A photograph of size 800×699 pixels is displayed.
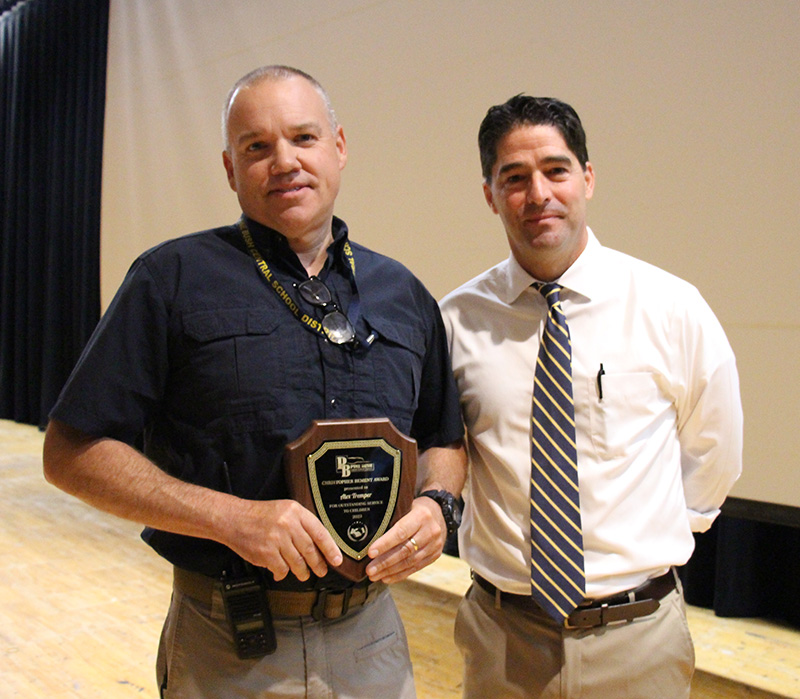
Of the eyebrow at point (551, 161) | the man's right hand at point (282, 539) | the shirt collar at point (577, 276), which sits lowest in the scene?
the man's right hand at point (282, 539)

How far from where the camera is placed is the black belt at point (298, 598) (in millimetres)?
1224

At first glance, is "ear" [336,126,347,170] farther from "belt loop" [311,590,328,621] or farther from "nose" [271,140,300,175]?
"belt loop" [311,590,328,621]

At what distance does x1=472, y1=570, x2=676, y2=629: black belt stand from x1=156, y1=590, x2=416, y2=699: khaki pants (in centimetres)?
33

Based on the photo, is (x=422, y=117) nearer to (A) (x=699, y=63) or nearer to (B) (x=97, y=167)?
(A) (x=699, y=63)

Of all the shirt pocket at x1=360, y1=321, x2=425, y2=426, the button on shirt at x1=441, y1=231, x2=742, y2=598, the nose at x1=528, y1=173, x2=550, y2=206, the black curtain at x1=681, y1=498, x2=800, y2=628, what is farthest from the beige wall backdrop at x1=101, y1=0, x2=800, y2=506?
the shirt pocket at x1=360, y1=321, x2=425, y2=426

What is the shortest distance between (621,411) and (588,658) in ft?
1.47

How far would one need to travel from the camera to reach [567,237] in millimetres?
1553

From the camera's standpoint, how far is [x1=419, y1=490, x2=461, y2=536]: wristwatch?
4.28ft

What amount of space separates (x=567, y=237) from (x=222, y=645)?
3.09 feet

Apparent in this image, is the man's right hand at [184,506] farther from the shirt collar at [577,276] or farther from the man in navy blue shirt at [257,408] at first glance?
the shirt collar at [577,276]

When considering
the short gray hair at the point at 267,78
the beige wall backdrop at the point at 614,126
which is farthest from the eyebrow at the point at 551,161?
the beige wall backdrop at the point at 614,126

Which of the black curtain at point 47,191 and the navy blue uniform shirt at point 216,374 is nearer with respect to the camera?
the navy blue uniform shirt at point 216,374

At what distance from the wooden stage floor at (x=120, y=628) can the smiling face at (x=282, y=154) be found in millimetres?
1746

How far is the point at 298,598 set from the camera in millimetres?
1226
